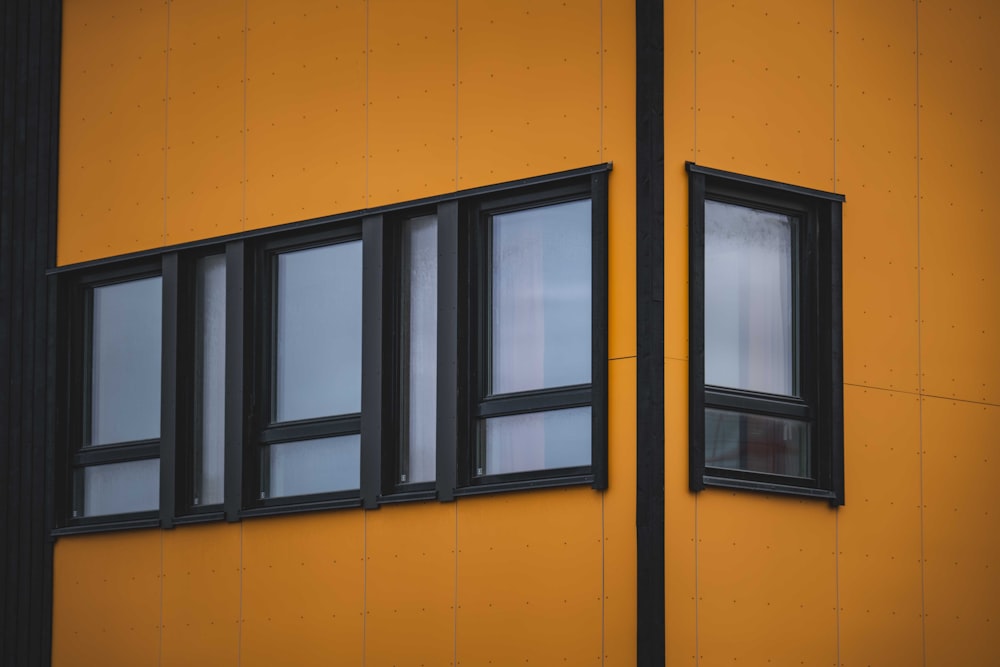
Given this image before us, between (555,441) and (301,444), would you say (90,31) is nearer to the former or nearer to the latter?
(301,444)

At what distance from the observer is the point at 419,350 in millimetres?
10578

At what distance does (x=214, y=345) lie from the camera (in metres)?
11.8

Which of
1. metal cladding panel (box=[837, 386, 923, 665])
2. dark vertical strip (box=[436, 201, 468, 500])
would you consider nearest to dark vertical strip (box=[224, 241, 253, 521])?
dark vertical strip (box=[436, 201, 468, 500])

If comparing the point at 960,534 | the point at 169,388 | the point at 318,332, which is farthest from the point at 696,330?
the point at 169,388

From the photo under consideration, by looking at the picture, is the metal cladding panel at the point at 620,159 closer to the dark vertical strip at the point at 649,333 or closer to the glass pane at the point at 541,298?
the dark vertical strip at the point at 649,333

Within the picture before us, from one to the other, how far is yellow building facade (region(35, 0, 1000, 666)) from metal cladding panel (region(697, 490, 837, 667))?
2cm

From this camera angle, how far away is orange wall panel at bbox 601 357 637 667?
9.06m

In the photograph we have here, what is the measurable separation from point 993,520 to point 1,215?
810cm

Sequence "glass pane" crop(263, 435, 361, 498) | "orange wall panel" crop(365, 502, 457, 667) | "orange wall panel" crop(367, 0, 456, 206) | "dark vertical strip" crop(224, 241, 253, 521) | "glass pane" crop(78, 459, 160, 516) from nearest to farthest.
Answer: "orange wall panel" crop(365, 502, 457, 667) → "orange wall panel" crop(367, 0, 456, 206) → "glass pane" crop(263, 435, 361, 498) → "dark vertical strip" crop(224, 241, 253, 521) → "glass pane" crop(78, 459, 160, 516)

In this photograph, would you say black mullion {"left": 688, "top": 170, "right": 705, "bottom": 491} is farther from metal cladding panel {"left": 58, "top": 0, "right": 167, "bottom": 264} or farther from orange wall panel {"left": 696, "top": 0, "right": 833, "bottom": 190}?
metal cladding panel {"left": 58, "top": 0, "right": 167, "bottom": 264}

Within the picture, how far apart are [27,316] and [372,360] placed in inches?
143

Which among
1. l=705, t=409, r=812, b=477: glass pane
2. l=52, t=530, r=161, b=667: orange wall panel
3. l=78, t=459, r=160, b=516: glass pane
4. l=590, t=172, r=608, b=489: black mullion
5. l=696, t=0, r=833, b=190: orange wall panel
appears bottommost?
l=52, t=530, r=161, b=667: orange wall panel

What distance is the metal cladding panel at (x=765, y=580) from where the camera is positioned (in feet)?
29.8

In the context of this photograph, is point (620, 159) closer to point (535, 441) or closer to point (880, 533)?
point (535, 441)
